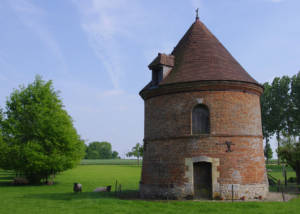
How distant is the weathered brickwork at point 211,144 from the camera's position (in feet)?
50.0

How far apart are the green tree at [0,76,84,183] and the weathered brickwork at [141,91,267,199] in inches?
559

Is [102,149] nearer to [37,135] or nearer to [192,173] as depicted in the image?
[37,135]

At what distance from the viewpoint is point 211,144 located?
15.4 metres

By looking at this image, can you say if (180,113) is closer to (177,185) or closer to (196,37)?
(177,185)

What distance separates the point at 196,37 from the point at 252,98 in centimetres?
547

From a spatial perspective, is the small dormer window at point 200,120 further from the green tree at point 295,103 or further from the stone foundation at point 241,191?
the green tree at point 295,103

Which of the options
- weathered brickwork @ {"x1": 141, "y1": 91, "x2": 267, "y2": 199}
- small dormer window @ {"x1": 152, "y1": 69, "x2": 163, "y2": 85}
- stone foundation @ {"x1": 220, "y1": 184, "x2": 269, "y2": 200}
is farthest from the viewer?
small dormer window @ {"x1": 152, "y1": 69, "x2": 163, "y2": 85}

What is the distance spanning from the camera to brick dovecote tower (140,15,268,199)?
50.0 feet

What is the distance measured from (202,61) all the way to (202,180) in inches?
273

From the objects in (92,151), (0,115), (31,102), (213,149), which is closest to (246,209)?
(213,149)

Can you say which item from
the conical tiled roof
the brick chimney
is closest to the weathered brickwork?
the conical tiled roof

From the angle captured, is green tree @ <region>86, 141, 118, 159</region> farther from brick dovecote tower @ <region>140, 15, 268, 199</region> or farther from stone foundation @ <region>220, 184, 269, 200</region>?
stone foundation @ <region>220, 184, 269, 200</region>

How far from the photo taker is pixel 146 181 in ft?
56.0

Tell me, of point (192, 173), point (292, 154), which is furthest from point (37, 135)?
point (292, 154)
